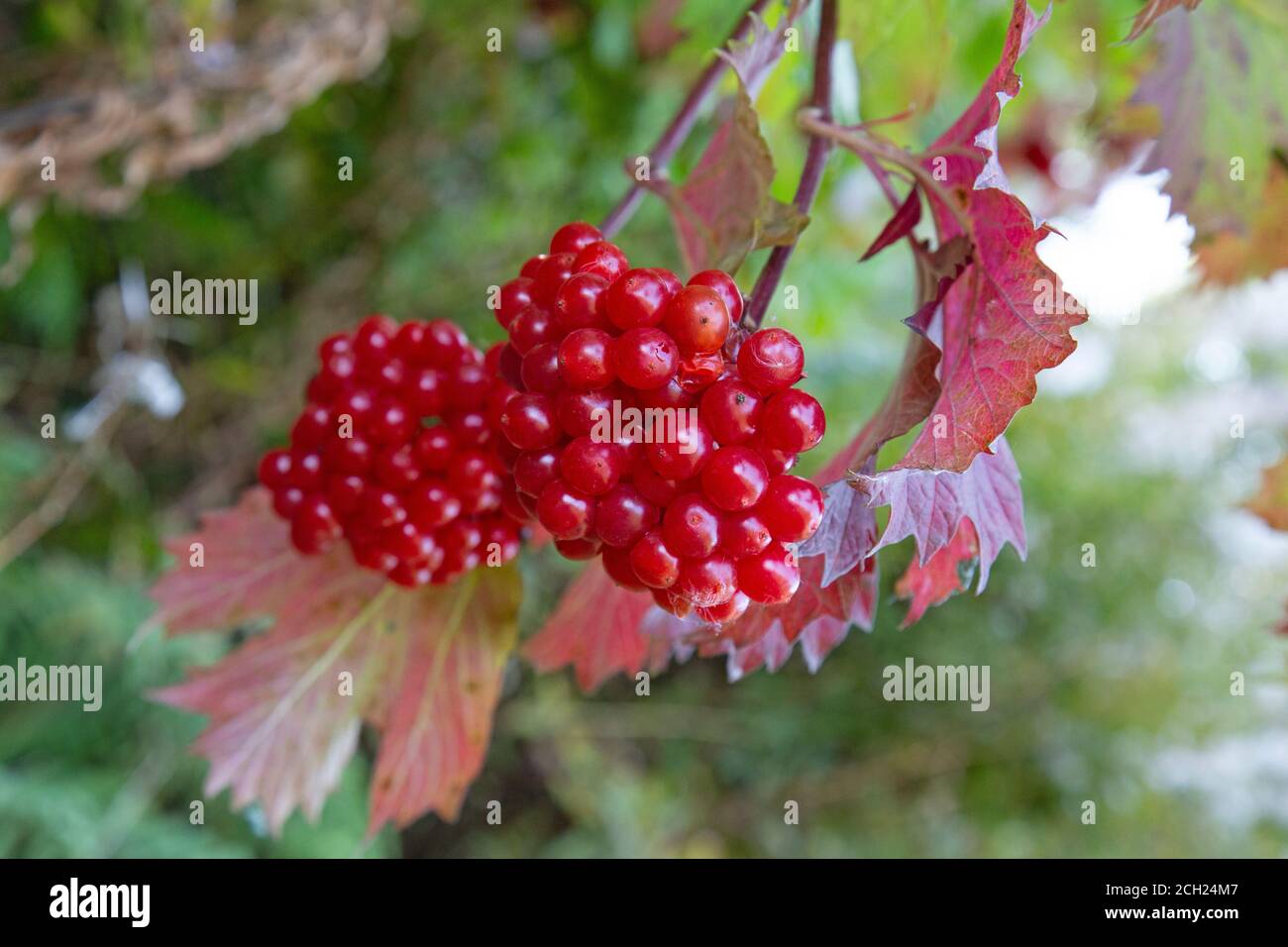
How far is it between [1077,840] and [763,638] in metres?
1.24

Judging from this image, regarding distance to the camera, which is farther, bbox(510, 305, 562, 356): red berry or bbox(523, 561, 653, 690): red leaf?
bbox(523, 561, 653, 690): red leaf

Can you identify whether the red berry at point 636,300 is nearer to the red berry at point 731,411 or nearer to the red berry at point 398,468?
the red berry at point 731,411

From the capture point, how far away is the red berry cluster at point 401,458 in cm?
51

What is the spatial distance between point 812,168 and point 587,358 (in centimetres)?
19

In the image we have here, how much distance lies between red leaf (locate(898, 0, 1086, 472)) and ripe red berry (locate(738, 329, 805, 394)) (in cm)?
6

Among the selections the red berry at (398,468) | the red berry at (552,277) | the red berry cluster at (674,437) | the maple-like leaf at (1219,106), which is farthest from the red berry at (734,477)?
the maple-like leaf at (1219,106)

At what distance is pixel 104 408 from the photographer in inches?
41.8

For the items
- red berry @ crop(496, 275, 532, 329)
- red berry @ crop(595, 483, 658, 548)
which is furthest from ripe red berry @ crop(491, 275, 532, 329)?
red berry @ crop(595, 483, 658, 548)

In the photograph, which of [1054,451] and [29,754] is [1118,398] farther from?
[29,754]

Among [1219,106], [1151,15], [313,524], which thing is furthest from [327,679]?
[1219,106]

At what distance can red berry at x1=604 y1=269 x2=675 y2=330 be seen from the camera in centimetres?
36

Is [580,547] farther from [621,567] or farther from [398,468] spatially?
[398,468]

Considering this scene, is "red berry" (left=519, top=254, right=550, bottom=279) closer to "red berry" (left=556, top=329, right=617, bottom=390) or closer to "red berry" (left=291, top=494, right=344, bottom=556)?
"red berry" (left=556, top=329, right=617, bottom=390)
